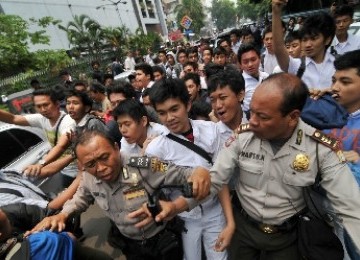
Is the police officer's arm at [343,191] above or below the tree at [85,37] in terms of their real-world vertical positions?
below

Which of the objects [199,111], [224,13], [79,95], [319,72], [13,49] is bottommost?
[224,13]

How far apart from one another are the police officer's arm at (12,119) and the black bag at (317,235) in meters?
3.18

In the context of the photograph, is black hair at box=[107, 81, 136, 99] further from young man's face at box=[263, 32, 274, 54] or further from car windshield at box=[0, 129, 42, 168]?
young man's face at box=[263, 32, 274, 54]

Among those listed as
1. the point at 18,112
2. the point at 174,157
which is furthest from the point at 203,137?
the point at 18,112

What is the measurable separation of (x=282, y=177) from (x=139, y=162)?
2.82 feet

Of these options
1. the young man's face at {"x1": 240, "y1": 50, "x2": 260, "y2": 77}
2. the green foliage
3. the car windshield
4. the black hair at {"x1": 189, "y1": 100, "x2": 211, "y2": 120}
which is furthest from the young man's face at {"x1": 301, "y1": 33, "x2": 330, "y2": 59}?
the green foliage

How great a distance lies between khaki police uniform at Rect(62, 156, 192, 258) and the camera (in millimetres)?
1887

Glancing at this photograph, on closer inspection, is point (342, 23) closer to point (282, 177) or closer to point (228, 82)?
point (228, 82)

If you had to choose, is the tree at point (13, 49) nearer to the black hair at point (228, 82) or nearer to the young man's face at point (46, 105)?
the young man's face at point (46, 105)

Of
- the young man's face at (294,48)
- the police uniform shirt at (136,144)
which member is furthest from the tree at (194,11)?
the police uniform shirt at (136,144)

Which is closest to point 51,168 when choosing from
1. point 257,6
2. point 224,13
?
point 257,6

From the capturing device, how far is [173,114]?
2158 millimetres

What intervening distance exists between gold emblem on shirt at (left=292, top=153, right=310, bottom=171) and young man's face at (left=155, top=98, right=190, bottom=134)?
2.81 ft

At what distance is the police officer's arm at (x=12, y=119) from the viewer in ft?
10.9
